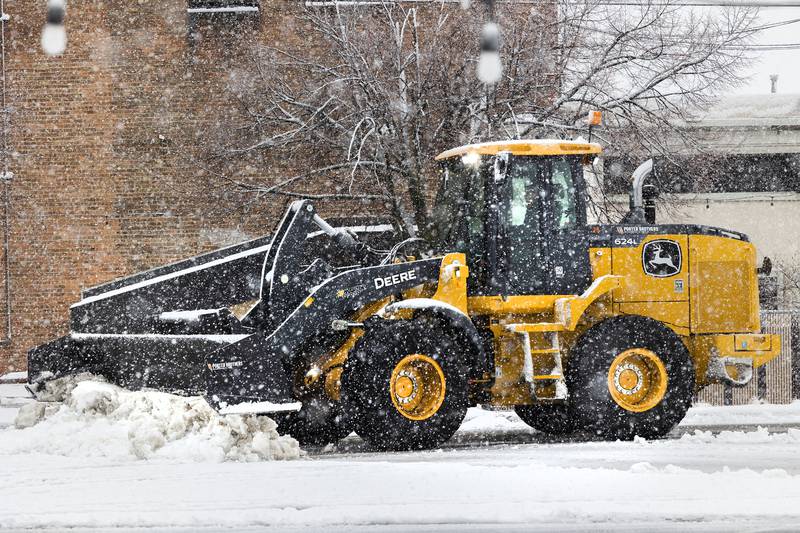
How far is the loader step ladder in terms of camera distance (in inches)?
440

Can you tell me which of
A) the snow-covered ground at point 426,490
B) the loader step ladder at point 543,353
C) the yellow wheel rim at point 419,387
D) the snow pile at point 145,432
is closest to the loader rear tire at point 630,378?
the loader step ladder at point 543,353

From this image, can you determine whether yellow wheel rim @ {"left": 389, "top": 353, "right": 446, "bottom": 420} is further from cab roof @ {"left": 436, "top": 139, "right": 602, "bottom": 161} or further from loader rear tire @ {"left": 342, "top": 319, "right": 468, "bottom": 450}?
cab roof @ {"left": 436, "top": 139, "right": 602, "bottom": 161}

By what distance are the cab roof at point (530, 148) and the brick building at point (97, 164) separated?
335 inches

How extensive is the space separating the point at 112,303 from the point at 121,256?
26.4 ft

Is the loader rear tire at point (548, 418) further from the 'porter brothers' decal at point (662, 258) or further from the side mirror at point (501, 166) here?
the side mirror at point (501, 166)

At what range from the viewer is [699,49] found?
640 inches

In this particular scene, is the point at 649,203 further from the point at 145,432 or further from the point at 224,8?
the point at 224,8


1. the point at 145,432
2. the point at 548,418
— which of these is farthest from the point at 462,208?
the point at 145,432

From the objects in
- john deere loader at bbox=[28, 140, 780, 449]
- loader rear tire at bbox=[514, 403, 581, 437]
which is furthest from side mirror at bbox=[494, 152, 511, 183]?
loader rear tire at bbox=[514, 403, 581, 437]

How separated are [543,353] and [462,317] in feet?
3.42

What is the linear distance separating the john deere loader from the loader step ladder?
20mm

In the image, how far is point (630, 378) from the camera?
11.6 metres

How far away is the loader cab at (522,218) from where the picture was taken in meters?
11.4

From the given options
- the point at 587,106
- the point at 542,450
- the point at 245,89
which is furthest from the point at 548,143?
the point at 245,89
